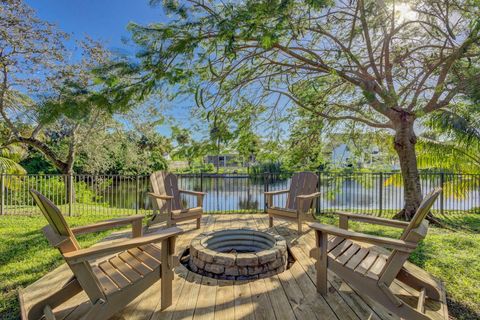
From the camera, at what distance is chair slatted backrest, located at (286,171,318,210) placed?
175 inches

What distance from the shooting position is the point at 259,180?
287 inches

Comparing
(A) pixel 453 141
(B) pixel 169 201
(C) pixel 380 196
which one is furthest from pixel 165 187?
(A) pixel 453 141

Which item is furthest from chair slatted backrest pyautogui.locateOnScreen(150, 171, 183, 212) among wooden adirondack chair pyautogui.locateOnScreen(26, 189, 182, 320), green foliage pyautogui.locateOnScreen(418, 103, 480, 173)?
green foliage pyautogui.locateOnScreen(418, 103, 480, 173)

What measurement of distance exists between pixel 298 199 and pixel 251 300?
2.00 metres

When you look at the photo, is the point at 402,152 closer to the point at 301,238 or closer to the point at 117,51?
the point at 301,238

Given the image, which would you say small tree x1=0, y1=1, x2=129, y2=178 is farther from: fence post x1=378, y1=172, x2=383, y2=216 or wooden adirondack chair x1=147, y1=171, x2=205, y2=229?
fence post x1=378, y1=172, x2=383, y2=216

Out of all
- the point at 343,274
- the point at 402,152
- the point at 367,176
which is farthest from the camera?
the point at 367,176

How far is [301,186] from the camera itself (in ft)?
15.0

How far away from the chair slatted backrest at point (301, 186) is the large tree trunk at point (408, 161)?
2475 mm

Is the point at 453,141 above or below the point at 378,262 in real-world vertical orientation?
above

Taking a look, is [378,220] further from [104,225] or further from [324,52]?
[324,52]

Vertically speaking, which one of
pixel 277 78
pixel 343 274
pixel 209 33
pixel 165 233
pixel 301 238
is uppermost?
pixel 277 78

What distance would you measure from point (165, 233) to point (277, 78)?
196 inches

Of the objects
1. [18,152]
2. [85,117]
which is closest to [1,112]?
[85,117]
